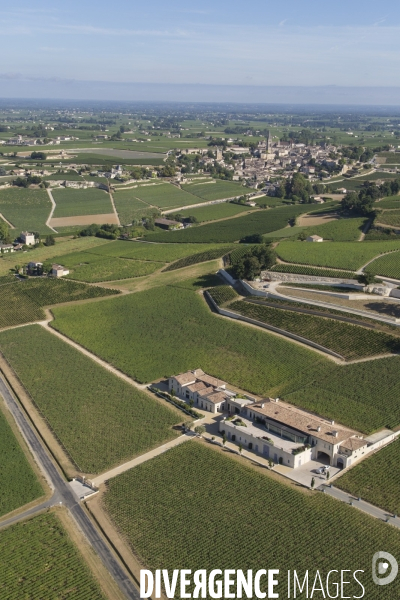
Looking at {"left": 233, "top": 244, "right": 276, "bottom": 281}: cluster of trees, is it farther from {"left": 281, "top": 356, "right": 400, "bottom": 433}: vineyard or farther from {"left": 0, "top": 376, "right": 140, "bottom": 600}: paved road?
{"left": 0, "top": 376, "right": 140, "bottom": 600}: paved road

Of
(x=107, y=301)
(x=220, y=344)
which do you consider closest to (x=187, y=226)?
(x=107, y=301)

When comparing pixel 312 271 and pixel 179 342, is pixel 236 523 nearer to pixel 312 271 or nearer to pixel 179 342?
pixel 179 342

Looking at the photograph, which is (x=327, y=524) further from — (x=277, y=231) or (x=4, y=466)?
(x=277, y=231)

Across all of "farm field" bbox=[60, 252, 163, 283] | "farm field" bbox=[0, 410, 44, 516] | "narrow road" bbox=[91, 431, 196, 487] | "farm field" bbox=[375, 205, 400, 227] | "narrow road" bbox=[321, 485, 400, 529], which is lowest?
"farm field" bbox=[0, 410, 44, 516]

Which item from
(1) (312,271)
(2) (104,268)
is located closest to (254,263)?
(1) (312,271)

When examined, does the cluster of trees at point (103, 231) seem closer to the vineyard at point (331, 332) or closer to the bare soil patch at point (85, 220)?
the bare soil patch at point (85, 220)

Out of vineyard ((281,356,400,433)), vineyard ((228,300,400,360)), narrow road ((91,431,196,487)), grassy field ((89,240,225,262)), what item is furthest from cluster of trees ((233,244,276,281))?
narrow road ((91,431,196,487))
